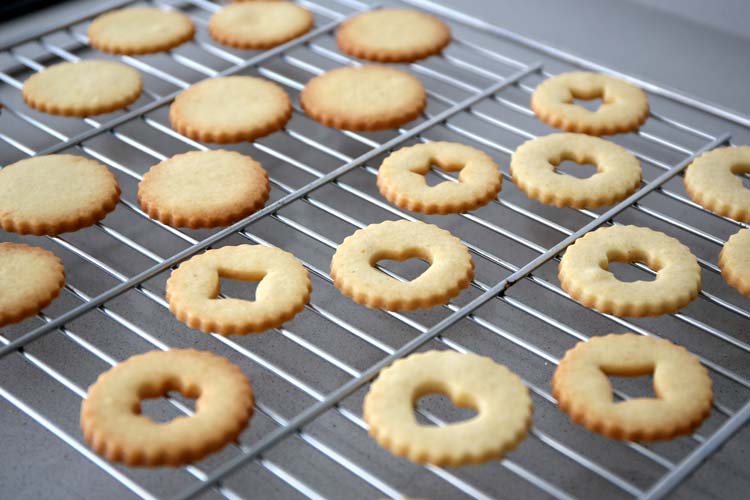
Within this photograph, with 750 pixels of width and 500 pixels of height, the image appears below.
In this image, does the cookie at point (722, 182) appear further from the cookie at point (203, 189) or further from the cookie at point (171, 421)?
the cookie at point (171, 421)

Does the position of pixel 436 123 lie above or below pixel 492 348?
above

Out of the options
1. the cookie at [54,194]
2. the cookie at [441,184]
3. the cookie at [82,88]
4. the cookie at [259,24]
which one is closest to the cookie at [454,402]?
the cookie at [441,184]

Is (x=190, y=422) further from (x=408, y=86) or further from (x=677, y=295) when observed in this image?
(x=408, y=86)

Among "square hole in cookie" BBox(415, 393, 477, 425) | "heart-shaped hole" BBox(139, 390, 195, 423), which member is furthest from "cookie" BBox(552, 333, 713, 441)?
"heart-shaped hole" BBox(139, 390, 195, 423)

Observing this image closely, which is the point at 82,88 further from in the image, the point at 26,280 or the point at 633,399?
the point at 633,399

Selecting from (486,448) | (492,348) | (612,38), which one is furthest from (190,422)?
(612,38)

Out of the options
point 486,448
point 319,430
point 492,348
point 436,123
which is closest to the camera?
point 486,448

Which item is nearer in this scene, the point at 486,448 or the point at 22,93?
the point at 486,448
